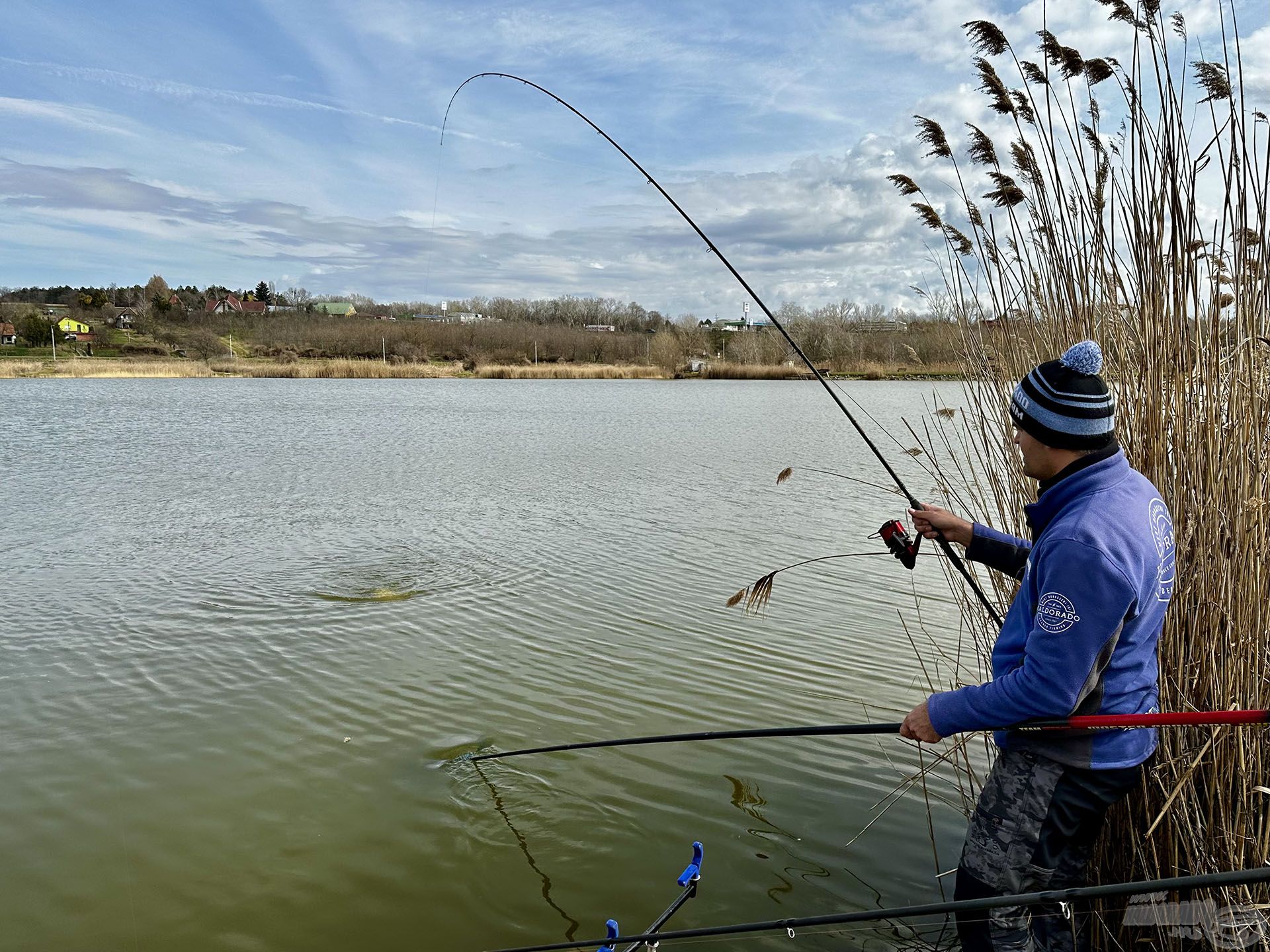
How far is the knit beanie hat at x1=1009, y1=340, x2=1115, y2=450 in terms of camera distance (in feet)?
7.34

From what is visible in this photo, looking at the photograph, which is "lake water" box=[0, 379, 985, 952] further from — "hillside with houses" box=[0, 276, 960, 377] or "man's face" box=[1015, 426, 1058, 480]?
"hillside with houses" box=[0, 276, 960, 377]

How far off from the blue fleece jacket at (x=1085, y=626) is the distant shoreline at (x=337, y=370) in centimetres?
4853

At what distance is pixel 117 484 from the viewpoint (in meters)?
12.8

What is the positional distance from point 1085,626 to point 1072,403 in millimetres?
570

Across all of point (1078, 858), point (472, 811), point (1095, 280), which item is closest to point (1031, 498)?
point (1095, 280)

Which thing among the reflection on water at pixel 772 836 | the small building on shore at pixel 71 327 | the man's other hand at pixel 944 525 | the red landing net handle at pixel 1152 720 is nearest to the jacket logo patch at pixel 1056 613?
the red landing net handle at pixel 1152 720

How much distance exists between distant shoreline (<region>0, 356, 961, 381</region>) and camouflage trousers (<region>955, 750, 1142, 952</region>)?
1911 inches

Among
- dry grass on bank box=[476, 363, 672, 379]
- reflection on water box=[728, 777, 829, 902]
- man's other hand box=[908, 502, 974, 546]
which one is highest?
dry grass on bank box=[476, 363, 672, 379]

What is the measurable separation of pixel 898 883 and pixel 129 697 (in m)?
4.52

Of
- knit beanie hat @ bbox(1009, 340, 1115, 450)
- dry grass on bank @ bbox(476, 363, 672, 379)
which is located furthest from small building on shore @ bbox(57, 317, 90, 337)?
knit beanie hat @ bbox(1009, 340, 1115, 450)

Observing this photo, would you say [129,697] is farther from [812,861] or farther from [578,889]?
[812,861]

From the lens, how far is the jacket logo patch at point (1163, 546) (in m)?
2.18

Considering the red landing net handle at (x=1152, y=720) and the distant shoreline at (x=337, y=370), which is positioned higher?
the distant shoreline at (x=337, y=370)

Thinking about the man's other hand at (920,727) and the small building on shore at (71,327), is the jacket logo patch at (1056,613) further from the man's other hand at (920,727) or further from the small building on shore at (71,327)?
the small building on shore at (71,327)
